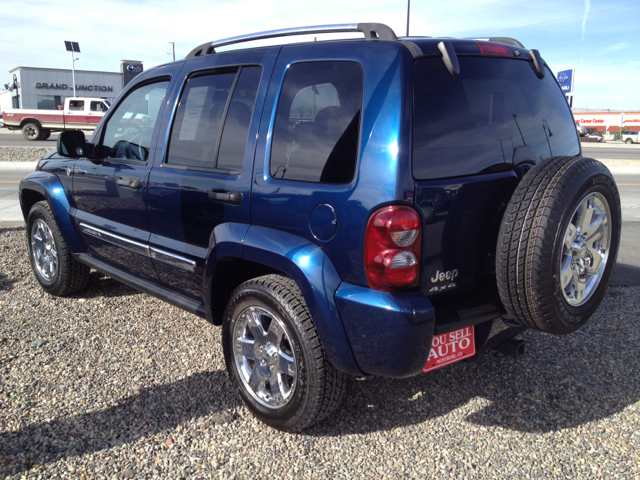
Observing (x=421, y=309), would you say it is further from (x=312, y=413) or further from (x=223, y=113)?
(x=223, y=113)

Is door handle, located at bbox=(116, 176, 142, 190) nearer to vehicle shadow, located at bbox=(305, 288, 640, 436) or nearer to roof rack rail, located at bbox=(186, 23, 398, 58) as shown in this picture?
roof rack rail, located at bbox=(186, 23, 398, 58)

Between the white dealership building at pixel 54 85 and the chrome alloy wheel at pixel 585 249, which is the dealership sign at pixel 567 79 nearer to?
the chrome alloy wheel at pixel 585 249

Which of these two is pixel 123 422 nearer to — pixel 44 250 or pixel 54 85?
pixel 44 250

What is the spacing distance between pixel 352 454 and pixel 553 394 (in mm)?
1352

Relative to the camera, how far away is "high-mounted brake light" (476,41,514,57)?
2.62 m

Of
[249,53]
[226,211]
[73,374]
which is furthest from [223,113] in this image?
[73,374]

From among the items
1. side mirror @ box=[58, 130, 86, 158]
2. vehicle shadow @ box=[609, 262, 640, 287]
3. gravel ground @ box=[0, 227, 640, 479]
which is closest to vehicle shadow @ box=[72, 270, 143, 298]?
gravel ground @ box=[0, 227, 640, 479]

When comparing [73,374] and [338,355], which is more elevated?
[338,355]

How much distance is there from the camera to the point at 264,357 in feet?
9.20

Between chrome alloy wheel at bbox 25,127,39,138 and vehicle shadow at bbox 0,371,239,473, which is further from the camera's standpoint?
chrome alloy wheel at bbox 25,127,39,138

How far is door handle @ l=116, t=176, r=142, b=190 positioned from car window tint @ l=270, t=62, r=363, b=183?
4.01ft

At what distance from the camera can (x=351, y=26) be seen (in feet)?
8.47

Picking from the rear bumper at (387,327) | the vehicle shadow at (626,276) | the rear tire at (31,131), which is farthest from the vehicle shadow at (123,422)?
the rear tire at (31,131)

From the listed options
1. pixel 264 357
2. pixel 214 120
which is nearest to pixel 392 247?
pixel 264 357
